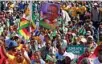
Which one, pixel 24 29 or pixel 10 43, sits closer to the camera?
pixel 10 43

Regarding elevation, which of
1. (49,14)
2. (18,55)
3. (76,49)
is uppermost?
(49,14)

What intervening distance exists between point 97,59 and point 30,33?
4.72 ft

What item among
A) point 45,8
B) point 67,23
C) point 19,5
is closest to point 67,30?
point 67,23

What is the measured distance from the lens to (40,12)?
640 cm

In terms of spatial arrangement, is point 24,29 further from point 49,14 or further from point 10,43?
point 49,14

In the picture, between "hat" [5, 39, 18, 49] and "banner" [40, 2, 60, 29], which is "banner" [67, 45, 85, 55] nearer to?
"banner" [40, 2, 60, 29]

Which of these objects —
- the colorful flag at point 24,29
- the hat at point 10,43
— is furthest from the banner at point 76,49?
the hat at point 10,43

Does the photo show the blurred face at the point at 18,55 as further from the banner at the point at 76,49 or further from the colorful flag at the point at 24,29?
the banner at the point at 76,49

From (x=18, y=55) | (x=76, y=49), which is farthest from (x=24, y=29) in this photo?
(x=76, y=49)

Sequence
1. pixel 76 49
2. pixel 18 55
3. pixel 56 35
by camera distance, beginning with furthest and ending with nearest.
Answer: pixel 56 35 < pixel 76 49 < pixel 18 55

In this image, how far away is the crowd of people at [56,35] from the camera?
19.3 feet

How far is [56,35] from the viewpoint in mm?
6352

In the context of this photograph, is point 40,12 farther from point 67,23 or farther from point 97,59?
point 97,59

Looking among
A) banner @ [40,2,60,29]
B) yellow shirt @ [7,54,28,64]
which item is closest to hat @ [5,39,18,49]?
yellow shirt @ [7,54,28,64]
